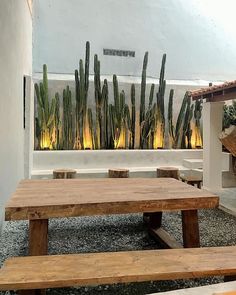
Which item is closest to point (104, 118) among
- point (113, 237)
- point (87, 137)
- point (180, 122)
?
point (87, 137)

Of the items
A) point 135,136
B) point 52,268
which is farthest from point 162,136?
point 52,268

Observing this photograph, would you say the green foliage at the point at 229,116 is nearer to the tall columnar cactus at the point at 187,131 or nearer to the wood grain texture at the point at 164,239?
the tall columnar cactus at the point at 187,131

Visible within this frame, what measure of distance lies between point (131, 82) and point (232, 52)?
278cm

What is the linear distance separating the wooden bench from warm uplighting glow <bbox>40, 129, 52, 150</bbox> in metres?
4.23

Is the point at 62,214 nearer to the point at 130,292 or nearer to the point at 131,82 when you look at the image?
the point at 130,292

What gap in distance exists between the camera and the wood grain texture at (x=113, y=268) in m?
1.47

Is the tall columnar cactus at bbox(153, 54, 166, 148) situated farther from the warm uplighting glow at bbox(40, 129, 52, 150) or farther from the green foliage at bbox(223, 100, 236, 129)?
the warm uplighting glow at bbox(40, 129, 52, 150)

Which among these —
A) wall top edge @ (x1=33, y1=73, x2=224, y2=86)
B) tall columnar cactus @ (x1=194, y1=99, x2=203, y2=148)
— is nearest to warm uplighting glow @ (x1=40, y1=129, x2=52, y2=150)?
wall top edge @ (x1=33, y1=73, x2=224, y2=86)

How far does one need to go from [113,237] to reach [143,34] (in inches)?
209

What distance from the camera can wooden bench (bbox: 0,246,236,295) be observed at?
1.47m

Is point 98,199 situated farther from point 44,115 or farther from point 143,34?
point 143,34

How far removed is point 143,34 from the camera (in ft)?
23.5

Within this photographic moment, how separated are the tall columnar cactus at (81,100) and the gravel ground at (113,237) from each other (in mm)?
2453

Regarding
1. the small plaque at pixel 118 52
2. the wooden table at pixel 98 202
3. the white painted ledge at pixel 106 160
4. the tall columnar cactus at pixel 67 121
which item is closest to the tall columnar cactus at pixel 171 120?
the white painted ledge at pixel 106 160
